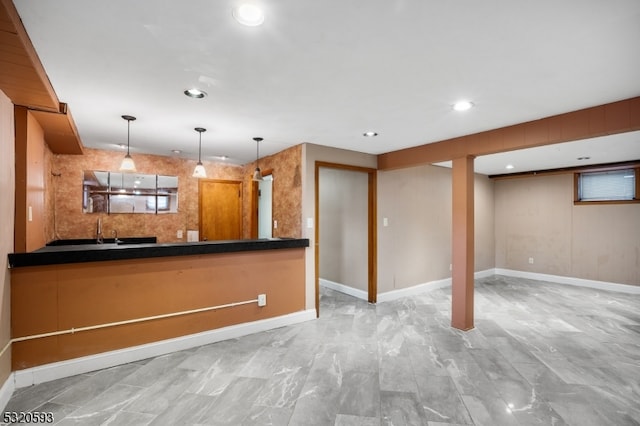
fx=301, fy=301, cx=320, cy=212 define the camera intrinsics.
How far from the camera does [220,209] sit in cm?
562

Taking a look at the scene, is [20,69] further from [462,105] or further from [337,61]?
[462,105]

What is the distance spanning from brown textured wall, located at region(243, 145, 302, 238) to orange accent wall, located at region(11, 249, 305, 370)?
1.93 ft

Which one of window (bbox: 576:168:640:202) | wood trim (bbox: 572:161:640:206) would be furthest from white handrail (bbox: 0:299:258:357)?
window (bbox: 576:168:640:202)

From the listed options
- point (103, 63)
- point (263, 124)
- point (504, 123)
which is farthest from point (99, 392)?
point (504, 123)

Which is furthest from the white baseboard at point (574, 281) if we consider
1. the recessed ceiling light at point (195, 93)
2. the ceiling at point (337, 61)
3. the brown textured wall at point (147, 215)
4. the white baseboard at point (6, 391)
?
the white baseboard at point (6, 391)

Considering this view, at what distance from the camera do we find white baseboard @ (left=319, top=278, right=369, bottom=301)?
16.6ft

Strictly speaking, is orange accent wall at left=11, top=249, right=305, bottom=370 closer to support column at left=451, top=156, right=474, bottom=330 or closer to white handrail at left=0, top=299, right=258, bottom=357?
white handrail at left=0, top=299, right=258, bottom=357

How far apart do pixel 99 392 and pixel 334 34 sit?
309 cm

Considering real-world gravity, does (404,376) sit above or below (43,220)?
below

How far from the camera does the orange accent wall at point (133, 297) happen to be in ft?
8.31

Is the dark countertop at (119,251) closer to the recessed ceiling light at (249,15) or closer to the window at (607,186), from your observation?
the recessed ceiling light at (249,15)

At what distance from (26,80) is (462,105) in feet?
10.9

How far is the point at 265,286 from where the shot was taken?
12.3 ft

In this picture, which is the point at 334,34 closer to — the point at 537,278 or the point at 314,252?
the point at 314,252
